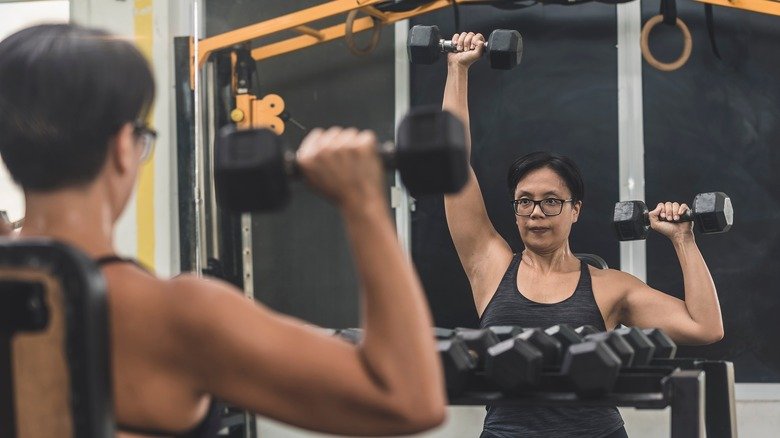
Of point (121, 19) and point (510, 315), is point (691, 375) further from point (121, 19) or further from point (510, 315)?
point (121, 19)

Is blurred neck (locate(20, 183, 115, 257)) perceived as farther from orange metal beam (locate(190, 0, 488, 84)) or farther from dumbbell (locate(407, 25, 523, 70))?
orange metal beam (locate(190, 0, 488, 84))

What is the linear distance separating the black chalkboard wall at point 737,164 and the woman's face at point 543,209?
90 centimetres

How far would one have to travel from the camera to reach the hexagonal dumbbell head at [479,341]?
1893mm

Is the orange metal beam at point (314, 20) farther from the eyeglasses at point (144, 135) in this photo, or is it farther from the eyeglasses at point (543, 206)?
the eyeglasses at point (144, 135)

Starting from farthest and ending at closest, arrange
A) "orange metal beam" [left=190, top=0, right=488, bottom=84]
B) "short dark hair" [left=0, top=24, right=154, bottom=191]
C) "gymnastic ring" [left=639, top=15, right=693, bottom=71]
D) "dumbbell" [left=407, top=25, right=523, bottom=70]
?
"orange metal beam" [left=190, top=0, right=488, bottom=84] < "gymnastic ring" [left=639, top=15, right=693, bottom=71] < "dumbbell" [left=407, top=25, right=523, bottom=70] < "short dark hair" [left=0, top=24, right=154, bottom=191]

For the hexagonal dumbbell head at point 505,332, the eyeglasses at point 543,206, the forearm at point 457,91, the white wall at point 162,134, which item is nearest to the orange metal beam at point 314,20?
the white wall at point 162,134

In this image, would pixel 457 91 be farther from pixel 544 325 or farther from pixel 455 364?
pixel 455 364

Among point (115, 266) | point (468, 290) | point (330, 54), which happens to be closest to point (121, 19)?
point (330, 54)

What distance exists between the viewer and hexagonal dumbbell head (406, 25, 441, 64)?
2.77m

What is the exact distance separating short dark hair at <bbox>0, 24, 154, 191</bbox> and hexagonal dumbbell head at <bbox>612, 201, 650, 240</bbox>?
1.91 meters

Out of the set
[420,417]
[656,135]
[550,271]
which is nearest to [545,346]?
[550,271]

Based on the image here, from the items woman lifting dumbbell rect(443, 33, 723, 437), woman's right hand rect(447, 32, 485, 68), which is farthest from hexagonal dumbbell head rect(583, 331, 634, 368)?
woman's right hand rect(447, 32, 485, 68)

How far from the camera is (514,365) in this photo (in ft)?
5.79

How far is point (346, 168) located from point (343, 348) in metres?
0.17
